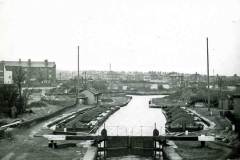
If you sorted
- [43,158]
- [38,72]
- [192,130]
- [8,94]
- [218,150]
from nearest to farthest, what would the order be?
[43,158]
[218,150]
[192,130]
[8,94]
[38,72]

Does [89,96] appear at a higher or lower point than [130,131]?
higher

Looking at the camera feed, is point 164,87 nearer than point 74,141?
No

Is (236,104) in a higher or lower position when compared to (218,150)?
higher

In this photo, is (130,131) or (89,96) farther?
(89,96)

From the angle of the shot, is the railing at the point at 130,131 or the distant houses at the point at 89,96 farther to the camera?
the distant houses at the point at 89,96

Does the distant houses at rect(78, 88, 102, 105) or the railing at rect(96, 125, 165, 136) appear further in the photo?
the distant houses at rect(78, 88, 102, 105)

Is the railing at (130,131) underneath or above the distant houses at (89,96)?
underneath

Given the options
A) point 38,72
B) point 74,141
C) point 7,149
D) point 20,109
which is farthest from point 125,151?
point 38,72

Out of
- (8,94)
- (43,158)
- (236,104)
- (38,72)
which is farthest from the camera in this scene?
(38,72)

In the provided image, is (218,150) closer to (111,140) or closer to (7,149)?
(111,140)

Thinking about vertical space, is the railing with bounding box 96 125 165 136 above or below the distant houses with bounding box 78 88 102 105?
below

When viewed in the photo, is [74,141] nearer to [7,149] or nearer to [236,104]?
[7,149]
